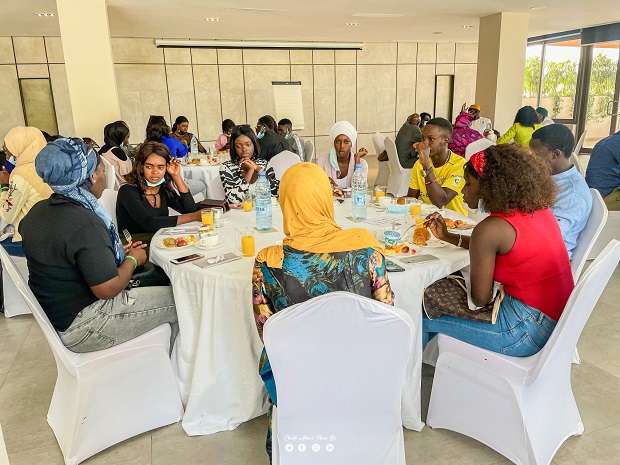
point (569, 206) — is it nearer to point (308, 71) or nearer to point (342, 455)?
point (342, 455)

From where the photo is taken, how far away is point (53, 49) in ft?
32.2

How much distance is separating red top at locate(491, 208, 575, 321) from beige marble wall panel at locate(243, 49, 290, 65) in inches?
395

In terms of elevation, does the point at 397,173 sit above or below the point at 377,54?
below

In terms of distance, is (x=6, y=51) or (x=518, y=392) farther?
(x=6, y=51)

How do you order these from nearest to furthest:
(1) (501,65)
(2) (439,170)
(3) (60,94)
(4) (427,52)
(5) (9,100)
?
(2) (439,170) → (1) (501,65) → (5) (9,100) → (3) (60,94) → (4) (427,52)

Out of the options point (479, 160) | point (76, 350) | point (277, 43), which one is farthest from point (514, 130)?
point (277, 43)

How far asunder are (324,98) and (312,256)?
10757 millimetres

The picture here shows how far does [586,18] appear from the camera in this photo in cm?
941

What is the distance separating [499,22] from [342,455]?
8.66 m

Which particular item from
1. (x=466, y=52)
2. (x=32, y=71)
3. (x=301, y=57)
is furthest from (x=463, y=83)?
(x=32, y=71)


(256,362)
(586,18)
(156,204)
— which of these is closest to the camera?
(256,362)

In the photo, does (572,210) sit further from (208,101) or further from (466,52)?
(466,52)

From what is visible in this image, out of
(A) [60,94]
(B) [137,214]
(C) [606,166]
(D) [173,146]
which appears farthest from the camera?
(A) [60,94]

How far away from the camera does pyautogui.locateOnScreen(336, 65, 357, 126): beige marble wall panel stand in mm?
11798
